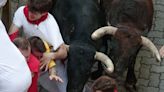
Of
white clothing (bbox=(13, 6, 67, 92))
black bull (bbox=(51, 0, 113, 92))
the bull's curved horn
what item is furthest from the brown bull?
white clothing (bbox=(13, 6, 67, 92))

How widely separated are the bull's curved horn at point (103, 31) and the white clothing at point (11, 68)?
1556mm

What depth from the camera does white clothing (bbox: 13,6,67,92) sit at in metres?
5.10

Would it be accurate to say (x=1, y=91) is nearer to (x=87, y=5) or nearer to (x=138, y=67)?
(x=87, y=5)

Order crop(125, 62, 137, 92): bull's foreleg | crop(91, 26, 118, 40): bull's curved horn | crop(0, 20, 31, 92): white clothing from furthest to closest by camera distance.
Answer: crop(125, 62, 137, 92): bull's foreleg
crop(91, 26, 118, 40): bull's curved horn
crop(0, 20, 31, 92): white clothing

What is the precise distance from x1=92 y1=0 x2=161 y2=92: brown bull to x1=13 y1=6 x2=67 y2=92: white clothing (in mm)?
507

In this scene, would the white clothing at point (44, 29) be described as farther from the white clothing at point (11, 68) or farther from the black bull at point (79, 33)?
the white clothing at point (11, 68)

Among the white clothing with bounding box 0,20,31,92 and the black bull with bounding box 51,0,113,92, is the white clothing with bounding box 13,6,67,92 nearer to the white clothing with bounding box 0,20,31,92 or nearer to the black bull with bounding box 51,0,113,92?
the black bull with bounding box 51,0,113,92

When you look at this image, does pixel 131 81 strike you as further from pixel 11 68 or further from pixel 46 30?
pixel 11 68

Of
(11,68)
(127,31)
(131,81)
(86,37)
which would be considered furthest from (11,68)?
(131,81)

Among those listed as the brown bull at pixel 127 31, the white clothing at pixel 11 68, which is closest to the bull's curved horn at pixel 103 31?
the brown bull at pixel 127 31

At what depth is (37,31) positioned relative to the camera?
5.20 metres

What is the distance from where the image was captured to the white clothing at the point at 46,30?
5102 mm

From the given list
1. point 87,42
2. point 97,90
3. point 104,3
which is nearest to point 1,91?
point 97,90

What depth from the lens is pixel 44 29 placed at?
203 inches
